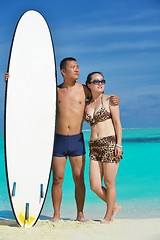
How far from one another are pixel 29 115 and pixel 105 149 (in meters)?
0.72

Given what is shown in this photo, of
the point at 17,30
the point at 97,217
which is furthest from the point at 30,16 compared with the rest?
the point at 97,217

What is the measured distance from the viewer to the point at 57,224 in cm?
557

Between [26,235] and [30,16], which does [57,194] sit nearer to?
[26,235]

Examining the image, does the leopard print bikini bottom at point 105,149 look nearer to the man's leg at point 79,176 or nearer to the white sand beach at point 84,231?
the man's leg at point 79,176

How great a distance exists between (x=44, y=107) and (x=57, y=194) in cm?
80

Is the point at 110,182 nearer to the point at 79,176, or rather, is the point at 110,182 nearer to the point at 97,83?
the point at 79,176

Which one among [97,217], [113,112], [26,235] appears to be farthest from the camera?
[97,217]

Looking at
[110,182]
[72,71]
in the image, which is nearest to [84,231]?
[110,182]

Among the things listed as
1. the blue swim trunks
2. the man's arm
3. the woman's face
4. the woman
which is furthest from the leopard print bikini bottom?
the woman's face

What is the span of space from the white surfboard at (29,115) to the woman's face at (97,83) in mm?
352

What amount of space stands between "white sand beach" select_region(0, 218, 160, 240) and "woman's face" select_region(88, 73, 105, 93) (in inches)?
46.5

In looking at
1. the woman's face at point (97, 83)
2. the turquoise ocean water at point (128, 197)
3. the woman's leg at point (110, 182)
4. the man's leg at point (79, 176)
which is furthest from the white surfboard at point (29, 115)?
the turquoise ocean water at point (128, 197)

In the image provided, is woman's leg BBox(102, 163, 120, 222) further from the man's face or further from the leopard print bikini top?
the man's face

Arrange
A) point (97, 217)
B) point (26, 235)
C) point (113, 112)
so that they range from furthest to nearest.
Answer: point (97, 217) < point (113, 112) < point (26, 235)
